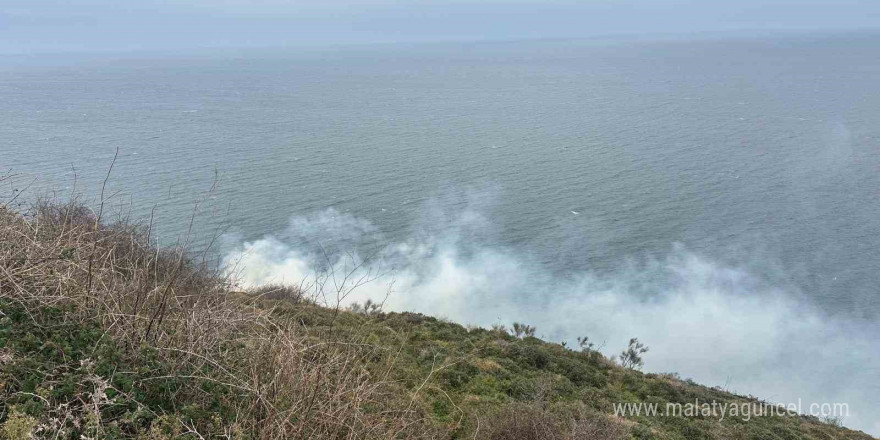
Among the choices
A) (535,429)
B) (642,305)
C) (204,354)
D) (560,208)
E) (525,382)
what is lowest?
(642,305)

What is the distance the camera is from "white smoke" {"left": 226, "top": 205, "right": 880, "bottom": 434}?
3600 cm

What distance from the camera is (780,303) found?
41875 mm

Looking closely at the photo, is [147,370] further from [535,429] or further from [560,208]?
[560,208]

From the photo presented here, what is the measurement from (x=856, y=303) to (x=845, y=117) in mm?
63567

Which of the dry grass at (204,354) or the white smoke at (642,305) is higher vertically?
the dry grass at (204,354)

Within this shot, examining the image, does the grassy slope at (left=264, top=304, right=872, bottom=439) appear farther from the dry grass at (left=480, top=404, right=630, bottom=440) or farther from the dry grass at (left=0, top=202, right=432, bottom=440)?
the dry grass at (left=0, top=202, right=432, bottom=440)

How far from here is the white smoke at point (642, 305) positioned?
36.0 meters

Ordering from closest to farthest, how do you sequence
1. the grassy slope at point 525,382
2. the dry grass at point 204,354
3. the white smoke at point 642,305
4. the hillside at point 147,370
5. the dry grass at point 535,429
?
the hillside at point 147,370 < the dry grass at point 204,354 < the dry grass at point 535,429 < the grassy slope at point 525,382 < the white smoke at point 642,305

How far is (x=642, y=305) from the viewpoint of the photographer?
42.0 metres

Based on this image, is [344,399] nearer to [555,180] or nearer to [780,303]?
[780,303]

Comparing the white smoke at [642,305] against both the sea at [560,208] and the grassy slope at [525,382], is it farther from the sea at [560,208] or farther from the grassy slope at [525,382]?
the grassy slope at [525,382]

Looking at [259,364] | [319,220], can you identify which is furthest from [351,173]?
[259,364]

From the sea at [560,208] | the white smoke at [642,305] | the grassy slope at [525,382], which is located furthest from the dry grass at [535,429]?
the white smoke at [642,305]

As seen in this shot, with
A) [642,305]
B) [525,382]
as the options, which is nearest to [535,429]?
[525,382]
